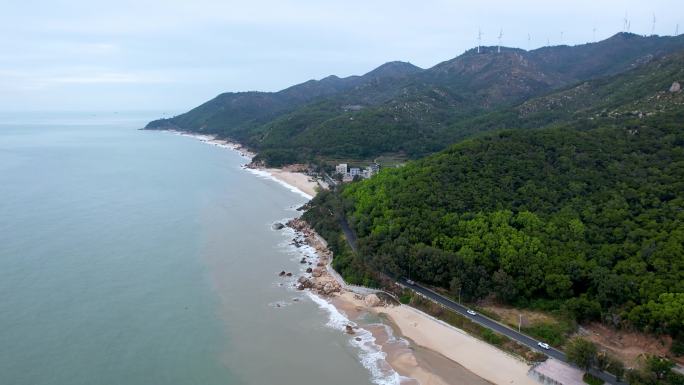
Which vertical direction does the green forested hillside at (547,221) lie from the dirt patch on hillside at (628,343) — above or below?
above

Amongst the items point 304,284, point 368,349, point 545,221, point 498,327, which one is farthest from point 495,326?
point 304,284

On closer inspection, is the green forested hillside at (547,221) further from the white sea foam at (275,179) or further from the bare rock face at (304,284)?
the white sea foam at (275,179)

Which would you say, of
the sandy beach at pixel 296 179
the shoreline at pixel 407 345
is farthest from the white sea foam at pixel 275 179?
the shoreline at pixel 407 345

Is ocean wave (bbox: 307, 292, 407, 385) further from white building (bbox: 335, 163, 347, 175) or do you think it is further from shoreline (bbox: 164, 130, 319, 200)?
white building (bbox: 335, 163, 347, 175)

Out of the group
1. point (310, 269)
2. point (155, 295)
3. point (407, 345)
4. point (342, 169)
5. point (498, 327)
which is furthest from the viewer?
point (342, 169)

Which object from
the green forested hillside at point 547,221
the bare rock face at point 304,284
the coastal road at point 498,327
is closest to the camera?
the coastal road at point 498,327

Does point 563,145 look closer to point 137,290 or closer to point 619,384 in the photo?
point 619,384

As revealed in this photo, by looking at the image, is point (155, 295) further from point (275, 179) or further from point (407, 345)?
point (275, 179)
